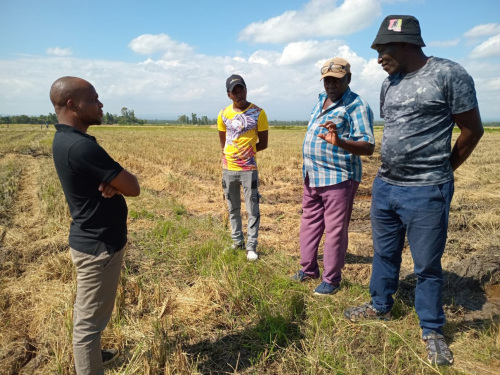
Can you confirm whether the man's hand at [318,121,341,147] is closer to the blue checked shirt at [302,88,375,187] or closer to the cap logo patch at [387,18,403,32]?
the blue checked shirt at [302,88,375,187]

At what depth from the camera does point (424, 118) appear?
2338 mm

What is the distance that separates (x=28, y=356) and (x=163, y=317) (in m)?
0.99

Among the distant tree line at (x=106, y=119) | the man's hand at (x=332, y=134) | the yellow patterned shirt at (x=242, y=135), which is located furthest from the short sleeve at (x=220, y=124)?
the distant tree line at (x=106, y=119)

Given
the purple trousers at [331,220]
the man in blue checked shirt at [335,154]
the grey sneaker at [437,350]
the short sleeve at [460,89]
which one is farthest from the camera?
the purple trousers at [331,220]

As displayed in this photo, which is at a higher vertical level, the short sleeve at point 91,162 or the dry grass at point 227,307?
the short sleeve at point 91,162

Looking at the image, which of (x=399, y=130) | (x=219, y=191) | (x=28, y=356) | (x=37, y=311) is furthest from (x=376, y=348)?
(x=219, y=191)

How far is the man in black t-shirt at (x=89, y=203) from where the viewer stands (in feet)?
5.82

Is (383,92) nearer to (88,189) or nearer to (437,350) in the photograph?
(437,350)

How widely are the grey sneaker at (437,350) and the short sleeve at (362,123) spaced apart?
163 cm

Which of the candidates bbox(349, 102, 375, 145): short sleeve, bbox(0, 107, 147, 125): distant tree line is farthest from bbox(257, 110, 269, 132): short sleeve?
bbox(0, 107, 147, 125): distant tree line

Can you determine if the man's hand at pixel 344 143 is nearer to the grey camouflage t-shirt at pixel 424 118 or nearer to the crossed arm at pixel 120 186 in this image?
the grey camouflage t-shirt at pixel 424 118

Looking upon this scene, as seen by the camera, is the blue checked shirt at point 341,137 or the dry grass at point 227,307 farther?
the blue checked shirt at point 341,137

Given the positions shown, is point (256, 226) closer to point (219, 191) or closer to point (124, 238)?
point (124, 238)

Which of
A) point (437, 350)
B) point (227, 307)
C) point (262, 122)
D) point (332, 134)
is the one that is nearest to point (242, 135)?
point (262, 122)
